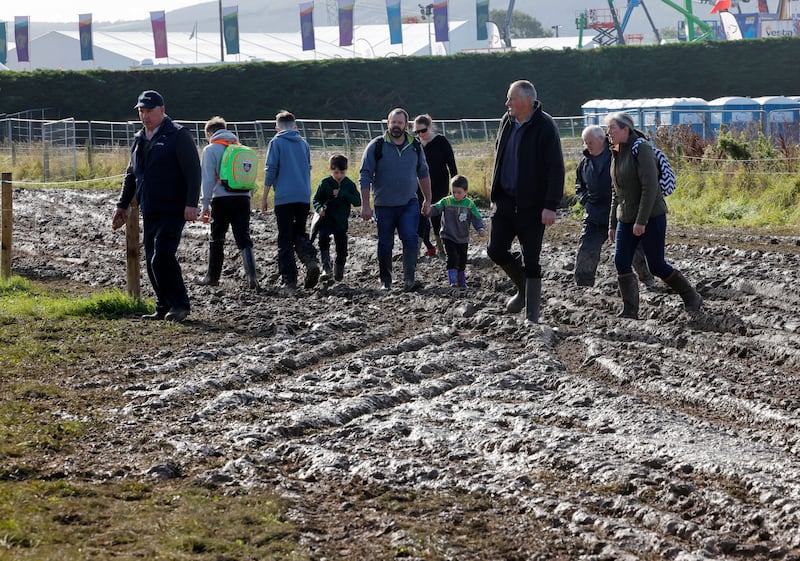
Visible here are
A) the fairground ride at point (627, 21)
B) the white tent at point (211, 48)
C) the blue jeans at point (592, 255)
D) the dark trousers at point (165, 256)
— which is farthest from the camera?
the fairground ride at point (627, 21)

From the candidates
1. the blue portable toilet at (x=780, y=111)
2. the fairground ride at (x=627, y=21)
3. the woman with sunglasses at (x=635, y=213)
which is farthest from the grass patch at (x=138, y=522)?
the fairground ride at (x=627, y=21)

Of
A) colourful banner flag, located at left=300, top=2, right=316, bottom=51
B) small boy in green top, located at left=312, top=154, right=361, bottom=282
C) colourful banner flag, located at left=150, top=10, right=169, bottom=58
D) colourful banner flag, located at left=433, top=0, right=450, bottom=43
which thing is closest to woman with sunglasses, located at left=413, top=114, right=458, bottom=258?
small boy in green top, located at left=312, top=154, right=361, bottom=282

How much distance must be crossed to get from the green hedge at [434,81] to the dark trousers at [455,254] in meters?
39.0

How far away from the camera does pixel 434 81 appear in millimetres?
53812

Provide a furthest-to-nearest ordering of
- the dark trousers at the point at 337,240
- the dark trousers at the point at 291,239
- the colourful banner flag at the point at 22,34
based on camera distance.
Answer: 1. the colourful banner flag at the point at 22,34
2. the dark trousers at the point at 337,240
3. the dark trousers at the point at 291,239

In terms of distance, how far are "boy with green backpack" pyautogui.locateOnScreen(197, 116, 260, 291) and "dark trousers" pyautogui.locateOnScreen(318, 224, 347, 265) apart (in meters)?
0.81

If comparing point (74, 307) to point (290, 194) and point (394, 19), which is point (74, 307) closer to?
point (290, 194)

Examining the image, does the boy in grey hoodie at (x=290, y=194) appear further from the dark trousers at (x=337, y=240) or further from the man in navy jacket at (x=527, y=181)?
the man in navy jacket at (x=527, y=181)

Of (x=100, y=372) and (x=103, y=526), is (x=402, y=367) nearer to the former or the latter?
(x=100, y=372)

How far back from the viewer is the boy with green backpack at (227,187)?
11.8m

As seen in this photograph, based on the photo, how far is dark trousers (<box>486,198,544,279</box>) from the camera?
9398 mm

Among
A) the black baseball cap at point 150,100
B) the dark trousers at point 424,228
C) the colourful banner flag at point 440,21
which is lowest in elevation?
the dark trousers at point 424,228

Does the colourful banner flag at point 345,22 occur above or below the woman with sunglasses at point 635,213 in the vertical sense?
above

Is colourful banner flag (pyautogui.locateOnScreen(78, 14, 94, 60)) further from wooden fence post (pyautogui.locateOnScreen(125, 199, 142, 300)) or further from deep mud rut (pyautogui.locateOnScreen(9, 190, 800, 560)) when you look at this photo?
deep mud rut (pyautogui.locateOnScreen(9, 190, 800, 560))
